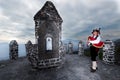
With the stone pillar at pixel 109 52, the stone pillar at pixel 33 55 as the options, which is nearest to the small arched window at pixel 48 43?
the stone pillar at pixel 33 55

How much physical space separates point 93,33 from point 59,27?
10556mm

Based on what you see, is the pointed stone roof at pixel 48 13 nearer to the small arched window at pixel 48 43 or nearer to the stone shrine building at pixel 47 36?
the stone shrine building at pixel 47 36

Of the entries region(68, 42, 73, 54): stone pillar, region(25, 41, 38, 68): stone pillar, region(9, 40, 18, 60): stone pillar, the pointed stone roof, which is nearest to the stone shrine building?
the pointed stone roof

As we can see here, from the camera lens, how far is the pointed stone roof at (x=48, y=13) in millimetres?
17281

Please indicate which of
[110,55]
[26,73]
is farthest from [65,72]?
[110,55]

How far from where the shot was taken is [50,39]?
1761cm

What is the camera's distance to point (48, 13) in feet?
57.6

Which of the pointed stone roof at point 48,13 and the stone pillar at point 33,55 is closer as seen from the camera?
the stone pillar at point 33,55

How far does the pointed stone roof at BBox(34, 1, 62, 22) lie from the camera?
17281mm

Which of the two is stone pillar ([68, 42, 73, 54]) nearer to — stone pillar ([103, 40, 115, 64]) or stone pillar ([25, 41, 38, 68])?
stone pillar ([103, 40, 115, 64])

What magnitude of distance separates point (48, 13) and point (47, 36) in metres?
2.28

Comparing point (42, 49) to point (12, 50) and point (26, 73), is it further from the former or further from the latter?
point (12, 50)

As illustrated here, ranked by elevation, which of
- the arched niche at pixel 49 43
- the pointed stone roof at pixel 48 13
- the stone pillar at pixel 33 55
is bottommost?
the stone pillar at pixel 33 55

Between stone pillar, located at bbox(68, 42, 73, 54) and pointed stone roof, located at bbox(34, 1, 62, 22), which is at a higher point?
pointed stone roof, located at bbox(34, 1, 62, 22)
